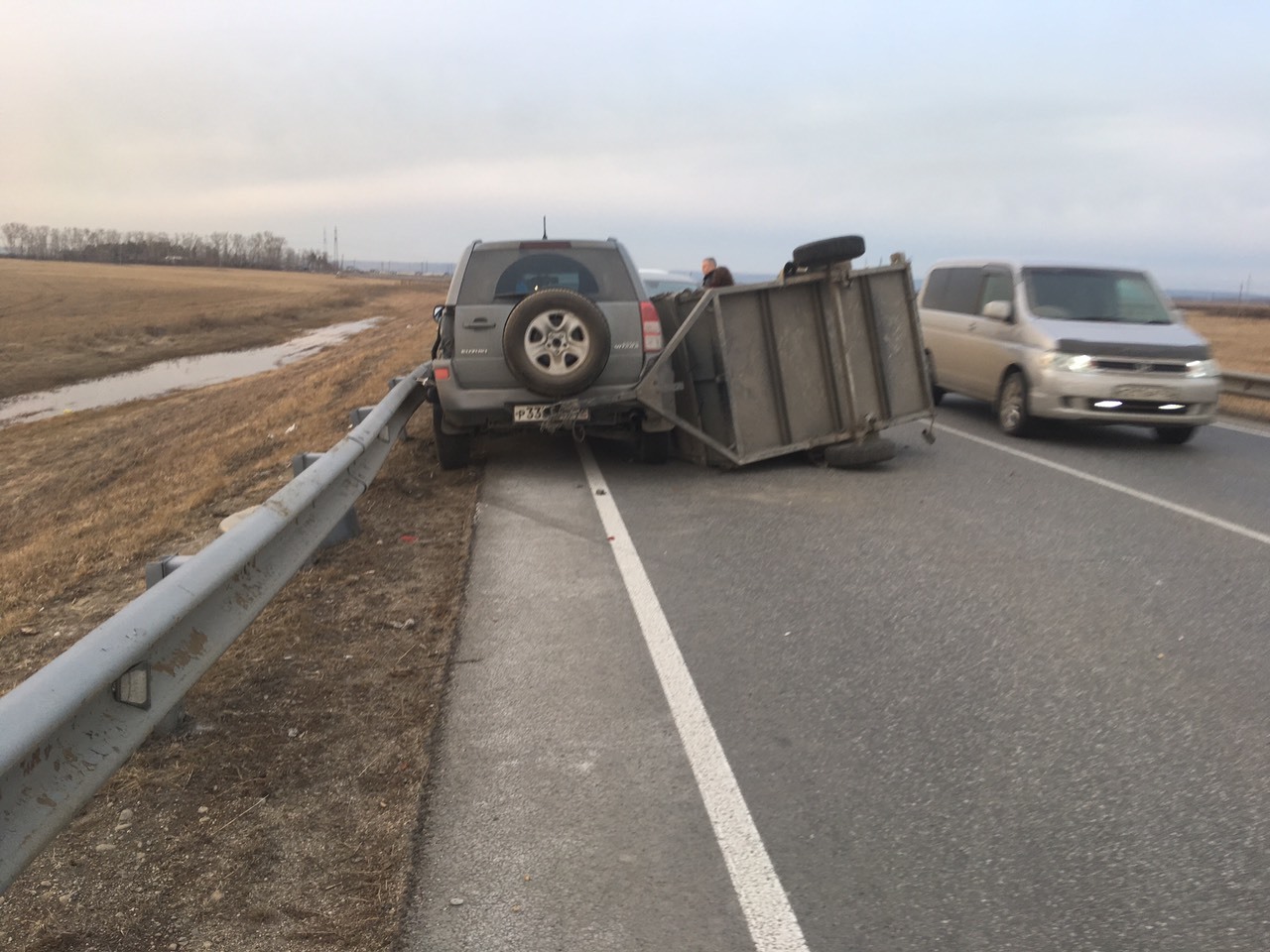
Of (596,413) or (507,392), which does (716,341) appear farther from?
(507,392)

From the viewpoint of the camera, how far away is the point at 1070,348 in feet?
37.5

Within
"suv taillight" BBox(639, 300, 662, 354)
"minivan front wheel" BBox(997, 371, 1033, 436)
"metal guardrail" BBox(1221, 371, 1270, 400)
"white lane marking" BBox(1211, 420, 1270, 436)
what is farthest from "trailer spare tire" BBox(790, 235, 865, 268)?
"metal guardrail" BBox(1221, 371, 1270, 400)

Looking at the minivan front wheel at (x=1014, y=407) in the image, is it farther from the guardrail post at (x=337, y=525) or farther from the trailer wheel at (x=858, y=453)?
the guardrail post at (x=337, y=525)

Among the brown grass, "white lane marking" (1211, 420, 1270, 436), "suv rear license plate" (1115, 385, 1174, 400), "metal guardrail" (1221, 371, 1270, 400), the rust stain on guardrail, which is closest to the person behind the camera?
the rust stain on guardrail

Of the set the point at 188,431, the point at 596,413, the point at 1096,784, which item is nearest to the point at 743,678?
the point at 1096,784

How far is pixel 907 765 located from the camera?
3.98 m

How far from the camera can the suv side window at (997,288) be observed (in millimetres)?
12773

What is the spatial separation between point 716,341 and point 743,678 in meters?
4.96

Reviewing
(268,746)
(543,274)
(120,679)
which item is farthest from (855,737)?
(543,274)

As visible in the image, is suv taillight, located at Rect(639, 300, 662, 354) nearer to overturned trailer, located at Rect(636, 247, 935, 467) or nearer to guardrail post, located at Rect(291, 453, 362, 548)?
overturned trailer, located at Rect(636, 247, 935, 467)

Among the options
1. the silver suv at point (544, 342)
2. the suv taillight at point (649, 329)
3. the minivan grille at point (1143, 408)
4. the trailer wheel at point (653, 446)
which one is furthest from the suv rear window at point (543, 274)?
the minivan grille at point (1143, 408)

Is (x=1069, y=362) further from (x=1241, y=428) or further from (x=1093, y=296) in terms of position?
(x=1241, y=428)

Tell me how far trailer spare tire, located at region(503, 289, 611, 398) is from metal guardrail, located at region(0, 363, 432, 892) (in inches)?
153

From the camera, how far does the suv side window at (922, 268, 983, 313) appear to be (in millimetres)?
13508
